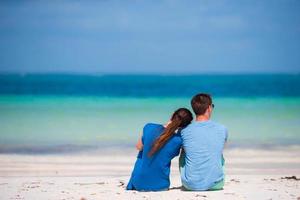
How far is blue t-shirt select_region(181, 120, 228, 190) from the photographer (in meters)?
5.80

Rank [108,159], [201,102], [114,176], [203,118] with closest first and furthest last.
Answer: [201,102], [203,118], [114,176], [108,159]

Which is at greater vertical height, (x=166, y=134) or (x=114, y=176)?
(x=166, y=134)

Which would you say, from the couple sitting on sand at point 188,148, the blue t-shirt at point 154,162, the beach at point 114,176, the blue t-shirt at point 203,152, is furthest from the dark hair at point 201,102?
the beach at point 114,176

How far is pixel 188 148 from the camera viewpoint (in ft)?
19.1

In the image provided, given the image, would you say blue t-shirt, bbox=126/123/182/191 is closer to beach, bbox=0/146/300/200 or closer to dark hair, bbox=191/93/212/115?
beach, bbox=0/146/300/200

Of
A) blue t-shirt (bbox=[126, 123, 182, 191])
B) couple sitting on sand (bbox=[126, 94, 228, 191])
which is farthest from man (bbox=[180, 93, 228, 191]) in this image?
blue t-shirt (bbox=[126, 123, 182, 191])

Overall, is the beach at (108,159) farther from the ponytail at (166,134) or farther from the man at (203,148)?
the ponytail at (166,134)

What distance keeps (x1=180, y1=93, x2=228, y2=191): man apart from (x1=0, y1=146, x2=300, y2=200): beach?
5.0 inches

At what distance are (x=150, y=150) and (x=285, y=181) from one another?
4.51ft

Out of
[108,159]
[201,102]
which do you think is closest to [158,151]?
[201,102]

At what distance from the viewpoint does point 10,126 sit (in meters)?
12.2

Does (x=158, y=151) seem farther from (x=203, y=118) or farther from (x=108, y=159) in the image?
(x=108, y=159)

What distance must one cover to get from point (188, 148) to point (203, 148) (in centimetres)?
11

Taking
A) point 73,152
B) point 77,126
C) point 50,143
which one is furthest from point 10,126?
point 73,152
